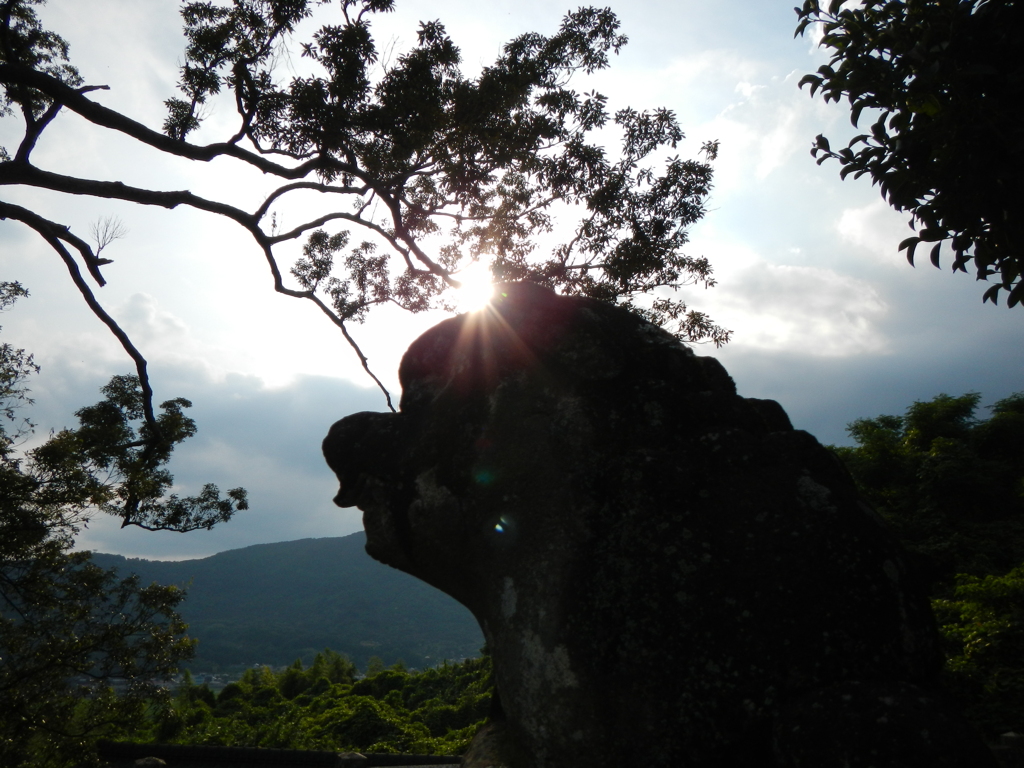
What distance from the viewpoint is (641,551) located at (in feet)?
10.7

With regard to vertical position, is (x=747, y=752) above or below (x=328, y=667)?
above

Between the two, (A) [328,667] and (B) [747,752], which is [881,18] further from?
(A) [328,667]

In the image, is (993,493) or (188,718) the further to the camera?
(188,718)

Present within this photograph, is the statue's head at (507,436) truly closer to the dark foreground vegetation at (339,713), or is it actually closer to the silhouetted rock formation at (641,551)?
the silhouetted rock formation at (641,551)

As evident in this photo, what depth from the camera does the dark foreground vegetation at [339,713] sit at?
23.4 m

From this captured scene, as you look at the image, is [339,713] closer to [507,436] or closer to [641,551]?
[507,436]

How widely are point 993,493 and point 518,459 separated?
1460 cm

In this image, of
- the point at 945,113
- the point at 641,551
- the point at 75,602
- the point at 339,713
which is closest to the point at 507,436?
the point at 641,551

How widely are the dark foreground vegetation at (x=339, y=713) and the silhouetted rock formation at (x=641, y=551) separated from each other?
Answer: 1907 cm

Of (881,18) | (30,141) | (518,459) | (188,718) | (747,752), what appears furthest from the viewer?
(188,718)

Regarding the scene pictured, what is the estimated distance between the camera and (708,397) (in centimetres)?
379

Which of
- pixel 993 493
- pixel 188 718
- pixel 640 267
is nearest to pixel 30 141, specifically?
pixel 640 267

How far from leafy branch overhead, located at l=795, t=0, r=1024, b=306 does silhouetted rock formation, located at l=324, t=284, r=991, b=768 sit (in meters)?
2.38

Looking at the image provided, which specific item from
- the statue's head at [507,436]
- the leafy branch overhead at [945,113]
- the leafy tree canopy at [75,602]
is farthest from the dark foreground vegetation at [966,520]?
the leafy tree canopy at [75,602]
